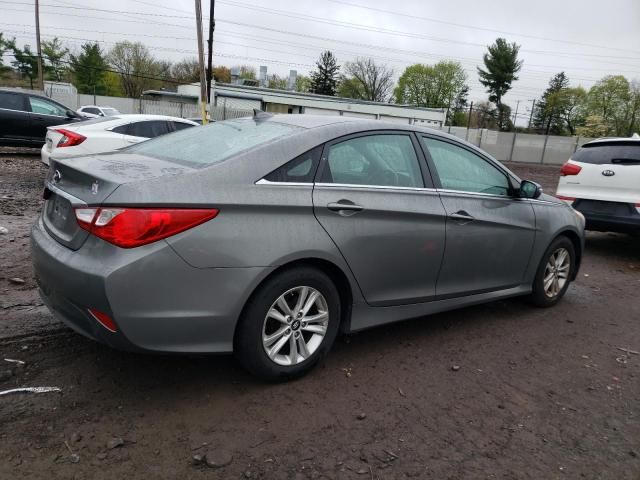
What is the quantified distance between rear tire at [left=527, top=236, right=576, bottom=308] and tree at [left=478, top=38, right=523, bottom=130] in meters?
72.4

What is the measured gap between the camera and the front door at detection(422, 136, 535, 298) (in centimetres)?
375

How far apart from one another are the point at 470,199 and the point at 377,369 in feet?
4.80

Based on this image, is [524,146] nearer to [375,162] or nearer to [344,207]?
[375,162]

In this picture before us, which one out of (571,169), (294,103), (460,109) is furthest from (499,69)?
(571,169)

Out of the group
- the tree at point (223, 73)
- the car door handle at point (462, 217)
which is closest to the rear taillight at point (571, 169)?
the car door handle at point (462, 217)

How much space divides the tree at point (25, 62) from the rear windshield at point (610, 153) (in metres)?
55.4

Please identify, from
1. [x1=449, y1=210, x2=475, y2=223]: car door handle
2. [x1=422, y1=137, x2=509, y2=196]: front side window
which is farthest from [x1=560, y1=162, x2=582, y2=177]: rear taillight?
[x1=449, y1=210, x2=475, y2=223]: car door handle

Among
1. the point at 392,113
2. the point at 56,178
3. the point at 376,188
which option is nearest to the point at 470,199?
the point at 376,188

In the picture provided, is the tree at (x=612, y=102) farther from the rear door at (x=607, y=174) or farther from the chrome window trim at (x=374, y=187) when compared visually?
the chrome window trim at (x=374, y=187)

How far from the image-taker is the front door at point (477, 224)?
3750mm

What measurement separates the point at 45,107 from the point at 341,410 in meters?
12.8

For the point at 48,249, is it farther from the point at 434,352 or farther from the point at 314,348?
the point at 434,352

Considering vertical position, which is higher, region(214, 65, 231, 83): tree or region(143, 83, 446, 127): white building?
region(214, 65, 231, 83): tree

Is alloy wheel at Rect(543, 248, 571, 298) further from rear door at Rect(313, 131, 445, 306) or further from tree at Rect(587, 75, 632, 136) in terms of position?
tree at Rect(587, 75, 632, 136)
